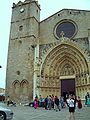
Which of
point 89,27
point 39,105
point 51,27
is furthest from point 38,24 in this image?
point 39,105

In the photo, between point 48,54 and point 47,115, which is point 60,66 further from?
point 47,115

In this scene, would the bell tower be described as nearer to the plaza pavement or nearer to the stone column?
the stone column

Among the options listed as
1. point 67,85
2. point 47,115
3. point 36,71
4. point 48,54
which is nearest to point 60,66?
point 48,54

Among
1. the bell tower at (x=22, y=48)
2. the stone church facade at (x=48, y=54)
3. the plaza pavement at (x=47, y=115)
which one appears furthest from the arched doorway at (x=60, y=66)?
the plaza pavement at (x=47, y=115)

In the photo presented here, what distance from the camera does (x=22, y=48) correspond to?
25.7 metres

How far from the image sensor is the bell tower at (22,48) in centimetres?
2420

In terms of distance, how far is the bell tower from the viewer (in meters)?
24.2

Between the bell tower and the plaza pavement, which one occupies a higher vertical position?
the bell tower

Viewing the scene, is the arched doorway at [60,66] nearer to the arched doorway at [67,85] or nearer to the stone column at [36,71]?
the arched doorway at [67,85]

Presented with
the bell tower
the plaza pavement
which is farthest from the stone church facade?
the plaza pavement

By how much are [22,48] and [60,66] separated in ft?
17.3

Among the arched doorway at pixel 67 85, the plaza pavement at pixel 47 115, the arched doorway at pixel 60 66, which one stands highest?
the arched doorway at pixel 60 66

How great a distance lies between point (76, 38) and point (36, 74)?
6.40m

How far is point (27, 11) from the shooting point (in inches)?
1070
